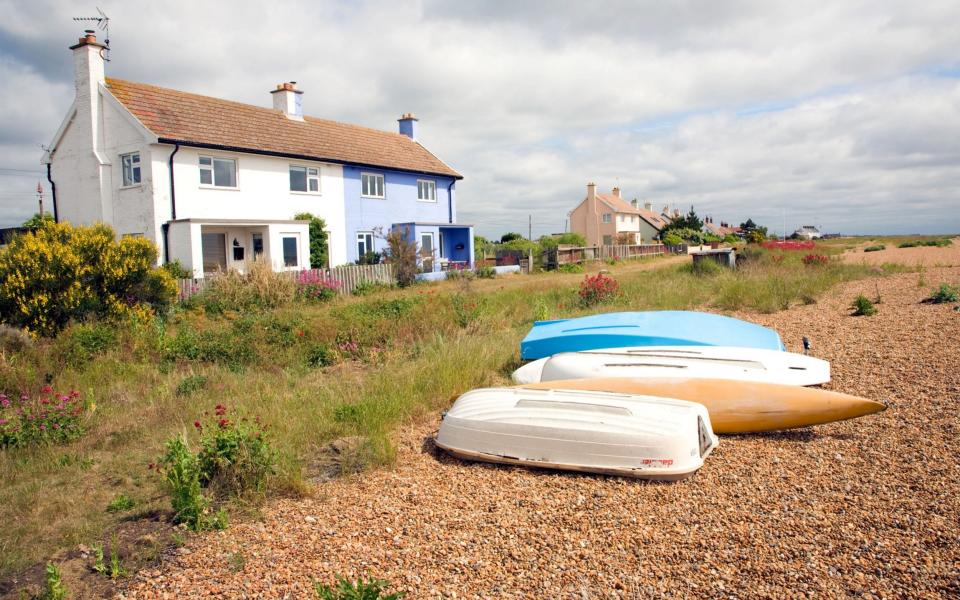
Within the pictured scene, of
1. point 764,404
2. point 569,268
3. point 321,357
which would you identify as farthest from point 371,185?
point 764,404

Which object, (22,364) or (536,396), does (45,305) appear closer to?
(22,364)

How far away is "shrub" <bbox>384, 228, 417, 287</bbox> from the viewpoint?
24781mm

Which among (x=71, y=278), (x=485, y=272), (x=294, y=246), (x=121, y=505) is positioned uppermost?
(x=294, y=246)

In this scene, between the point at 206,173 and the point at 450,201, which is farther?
the point at 450,201

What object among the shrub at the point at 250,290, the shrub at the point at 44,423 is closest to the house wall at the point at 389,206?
the shrub at the point at 250,290

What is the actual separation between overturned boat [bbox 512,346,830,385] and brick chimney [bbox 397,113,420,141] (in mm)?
30141

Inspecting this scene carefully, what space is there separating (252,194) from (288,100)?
20.8 ft

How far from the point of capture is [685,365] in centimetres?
671

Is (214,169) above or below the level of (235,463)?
above

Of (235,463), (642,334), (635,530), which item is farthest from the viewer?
(642,334)

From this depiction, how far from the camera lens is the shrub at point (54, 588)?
11.0 ft

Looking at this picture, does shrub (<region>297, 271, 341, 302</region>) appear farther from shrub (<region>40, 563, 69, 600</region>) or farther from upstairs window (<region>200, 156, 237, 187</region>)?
shrub (<region>40, 563, 69, 600</region>)

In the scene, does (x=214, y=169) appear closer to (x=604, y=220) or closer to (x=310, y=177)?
(x=310, y=177)

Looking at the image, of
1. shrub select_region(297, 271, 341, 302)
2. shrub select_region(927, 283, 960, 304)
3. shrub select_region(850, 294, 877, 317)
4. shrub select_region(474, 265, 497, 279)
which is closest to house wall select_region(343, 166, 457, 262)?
shrub select_region(474, 265, 497, 279)
